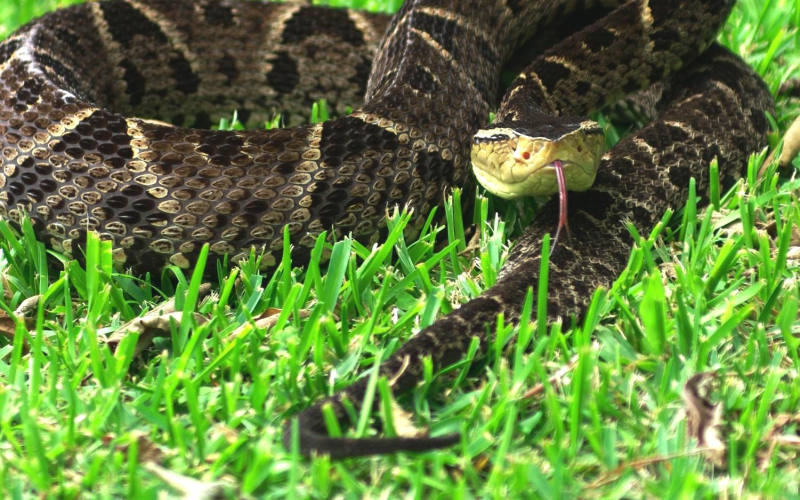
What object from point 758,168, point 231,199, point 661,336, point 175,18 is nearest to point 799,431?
point 661,336

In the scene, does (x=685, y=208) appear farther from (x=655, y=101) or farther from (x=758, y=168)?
(x=655, y=101)

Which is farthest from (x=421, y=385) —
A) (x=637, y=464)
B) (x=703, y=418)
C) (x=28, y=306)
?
(x=28, y=306)

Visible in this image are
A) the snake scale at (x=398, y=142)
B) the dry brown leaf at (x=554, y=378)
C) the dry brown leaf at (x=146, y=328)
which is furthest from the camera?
the snake scale at (x=398, y=142)

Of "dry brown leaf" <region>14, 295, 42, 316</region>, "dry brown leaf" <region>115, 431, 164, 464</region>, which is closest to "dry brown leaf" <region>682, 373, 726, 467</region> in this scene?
"dry brown leaf" <region>115, 431, 164, 464</region>

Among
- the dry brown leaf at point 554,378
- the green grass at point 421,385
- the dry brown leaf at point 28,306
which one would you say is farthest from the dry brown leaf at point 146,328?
the dry brown leaf at point 554,378

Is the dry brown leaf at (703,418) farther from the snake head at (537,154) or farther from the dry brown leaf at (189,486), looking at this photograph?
the dry brown leaf at (189,486)

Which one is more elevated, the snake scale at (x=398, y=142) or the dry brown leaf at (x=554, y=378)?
the snake scale at (x=398, y=142)

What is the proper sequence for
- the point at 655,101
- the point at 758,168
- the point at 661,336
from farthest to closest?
the point at 655,101, the point at 758,168, the point at 661,336

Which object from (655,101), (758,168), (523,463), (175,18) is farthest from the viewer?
(175,18)
